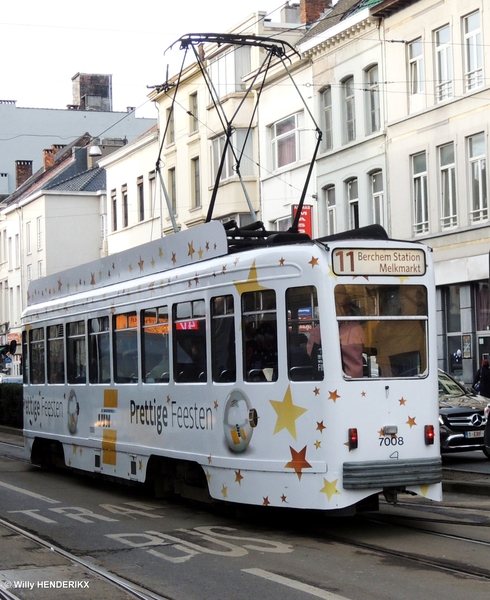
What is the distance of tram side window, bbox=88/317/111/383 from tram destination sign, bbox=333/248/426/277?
494cm

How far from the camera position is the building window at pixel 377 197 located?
30788 mm

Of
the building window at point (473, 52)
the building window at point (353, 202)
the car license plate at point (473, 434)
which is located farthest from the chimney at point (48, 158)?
the car license plate at point (473, 434)

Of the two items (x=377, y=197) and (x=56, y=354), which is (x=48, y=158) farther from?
(x=56, y=354)

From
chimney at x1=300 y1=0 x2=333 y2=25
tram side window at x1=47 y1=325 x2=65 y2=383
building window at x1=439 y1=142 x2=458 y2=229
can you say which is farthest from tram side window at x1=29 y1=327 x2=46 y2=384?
chimney at x1=300 y1=0 x2=333 y2=25

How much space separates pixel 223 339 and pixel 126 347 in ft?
9.41

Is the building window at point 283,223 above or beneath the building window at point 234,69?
beneath

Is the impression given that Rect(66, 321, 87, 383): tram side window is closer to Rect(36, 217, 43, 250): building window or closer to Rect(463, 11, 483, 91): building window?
Rect(463, 11, 483, 91): building window

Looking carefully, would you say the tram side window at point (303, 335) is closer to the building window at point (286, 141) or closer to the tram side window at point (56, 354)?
the tram side window at point (56, 354)

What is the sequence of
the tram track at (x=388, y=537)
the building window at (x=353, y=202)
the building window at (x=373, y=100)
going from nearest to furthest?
the tram track at (x=388, y=537) → the building window at (x=373, y=100) → the building window at (x=353, y=202)

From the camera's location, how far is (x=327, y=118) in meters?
33.6

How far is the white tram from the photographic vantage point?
33.4ft

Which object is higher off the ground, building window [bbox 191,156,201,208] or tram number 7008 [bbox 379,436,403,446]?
building window [bbox 191,156,201,208]

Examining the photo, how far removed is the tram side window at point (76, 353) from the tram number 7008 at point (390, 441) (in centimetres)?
617

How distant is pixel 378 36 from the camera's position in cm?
3073
